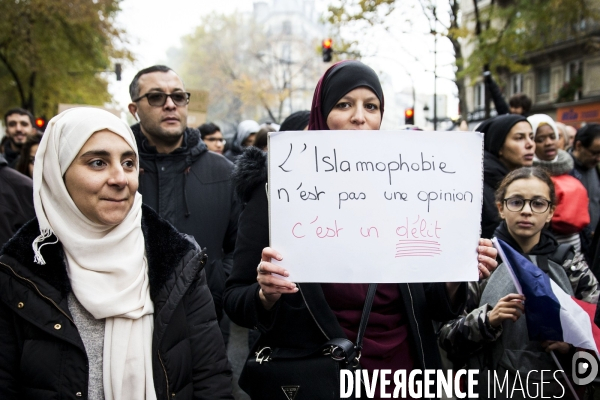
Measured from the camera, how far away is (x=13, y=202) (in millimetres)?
3680


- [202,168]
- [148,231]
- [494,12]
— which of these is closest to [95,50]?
[494,12]

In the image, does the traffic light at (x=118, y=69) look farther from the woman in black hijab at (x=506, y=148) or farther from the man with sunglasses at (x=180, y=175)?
the woman in black hijab at (x=506, y=148)

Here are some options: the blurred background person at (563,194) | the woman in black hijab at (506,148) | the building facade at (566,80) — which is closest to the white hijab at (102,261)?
the woman in black hijab at (506,148)

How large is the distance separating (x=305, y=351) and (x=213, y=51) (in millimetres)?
47903

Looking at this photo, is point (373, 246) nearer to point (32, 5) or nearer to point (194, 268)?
point (194, 268)

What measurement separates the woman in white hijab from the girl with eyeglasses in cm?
127

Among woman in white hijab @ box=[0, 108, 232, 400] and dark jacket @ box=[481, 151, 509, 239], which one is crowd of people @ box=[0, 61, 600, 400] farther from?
dark jacket @ box=[481, 151, 509, 239]

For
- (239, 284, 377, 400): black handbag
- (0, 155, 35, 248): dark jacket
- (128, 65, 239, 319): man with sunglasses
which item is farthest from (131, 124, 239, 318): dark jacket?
(239, 284, 377, 400): black handbag

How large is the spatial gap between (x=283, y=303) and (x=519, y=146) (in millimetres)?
2679

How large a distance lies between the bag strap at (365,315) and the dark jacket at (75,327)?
584 millimetres

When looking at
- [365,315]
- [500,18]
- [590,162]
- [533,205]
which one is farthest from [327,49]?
[365,315]

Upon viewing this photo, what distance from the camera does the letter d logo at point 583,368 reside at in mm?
2561

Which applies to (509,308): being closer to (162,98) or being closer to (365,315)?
(365,315)

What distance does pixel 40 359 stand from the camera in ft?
6.44
